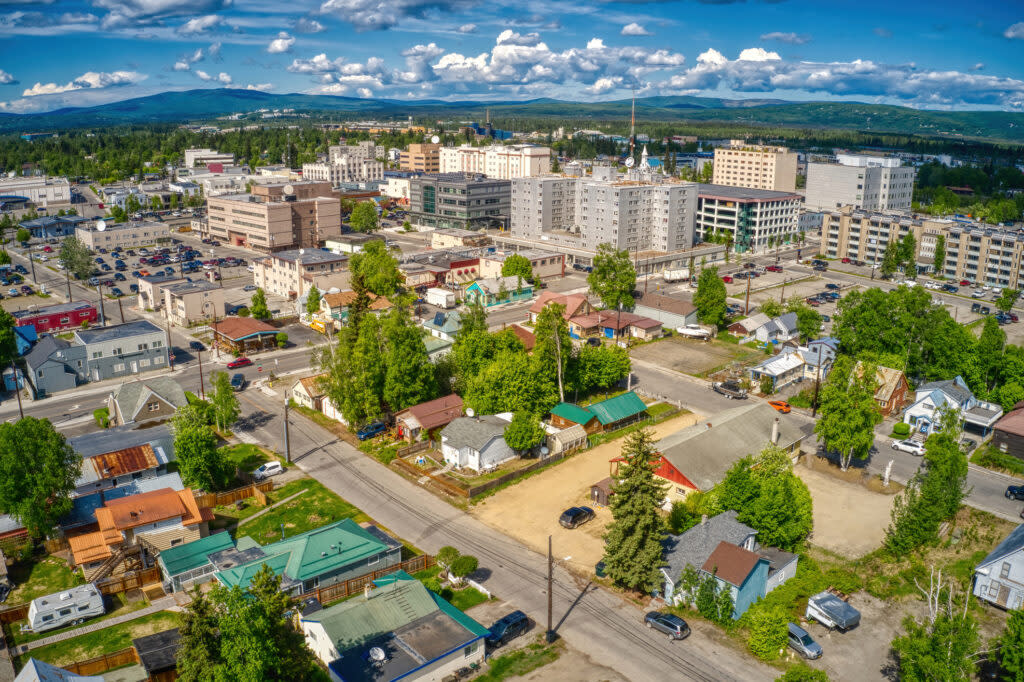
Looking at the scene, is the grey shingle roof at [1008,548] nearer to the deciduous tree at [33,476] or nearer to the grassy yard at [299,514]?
the grassy yard at [299,514]

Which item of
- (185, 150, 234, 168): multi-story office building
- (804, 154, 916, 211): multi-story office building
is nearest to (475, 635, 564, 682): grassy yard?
(804, 154, 916, 211): multi-story office building

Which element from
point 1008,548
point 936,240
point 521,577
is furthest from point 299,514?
point 936,240

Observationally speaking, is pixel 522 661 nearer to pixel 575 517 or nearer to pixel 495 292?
pixel 575 517

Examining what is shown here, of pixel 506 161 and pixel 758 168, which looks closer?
pixel 506 161

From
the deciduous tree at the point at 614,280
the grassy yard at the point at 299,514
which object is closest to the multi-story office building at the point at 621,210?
the deciduous tree at the point at 614,280

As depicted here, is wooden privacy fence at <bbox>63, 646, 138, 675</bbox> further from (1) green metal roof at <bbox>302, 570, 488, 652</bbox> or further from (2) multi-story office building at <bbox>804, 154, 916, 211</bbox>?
(2) multi-story office building at <bbox>804, 154, 916, 211</bbox>

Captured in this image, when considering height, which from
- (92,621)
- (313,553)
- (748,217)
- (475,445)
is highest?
(748,217)
